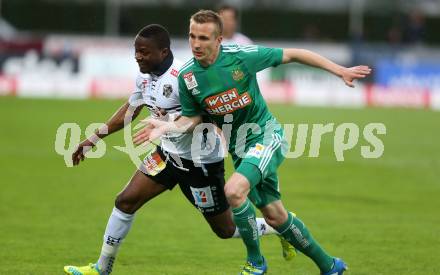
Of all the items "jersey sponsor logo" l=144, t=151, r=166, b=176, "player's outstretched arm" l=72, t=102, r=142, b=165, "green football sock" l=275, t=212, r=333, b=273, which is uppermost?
"player's outstretched arm" l=72, t=102, r=142, b=165

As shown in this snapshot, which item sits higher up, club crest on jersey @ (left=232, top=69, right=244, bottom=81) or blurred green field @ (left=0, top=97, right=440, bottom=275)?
club crest on jersey @ (left=232, top=69, right=244, bottom=81)

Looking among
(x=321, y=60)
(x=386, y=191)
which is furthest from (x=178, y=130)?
(x=386, y=191)

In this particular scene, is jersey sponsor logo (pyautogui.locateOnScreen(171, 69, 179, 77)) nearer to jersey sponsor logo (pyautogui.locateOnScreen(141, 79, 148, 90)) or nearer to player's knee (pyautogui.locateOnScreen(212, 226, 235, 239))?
jersey sponsor logo (pyautogui.locateOnScreen(141, 79, 148, 90))

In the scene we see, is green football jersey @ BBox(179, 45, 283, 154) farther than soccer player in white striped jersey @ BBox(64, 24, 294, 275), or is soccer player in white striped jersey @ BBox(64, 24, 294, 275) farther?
soccer player in white striped jersey @ BBox(64, 24, 294, 275)

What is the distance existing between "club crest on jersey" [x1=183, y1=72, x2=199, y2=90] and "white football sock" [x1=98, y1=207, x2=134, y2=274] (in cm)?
147

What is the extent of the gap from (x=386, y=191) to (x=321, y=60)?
26.9ft

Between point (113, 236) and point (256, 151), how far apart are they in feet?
5.51

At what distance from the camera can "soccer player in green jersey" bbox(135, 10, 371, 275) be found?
27.7 ft

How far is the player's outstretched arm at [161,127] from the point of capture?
8.37m

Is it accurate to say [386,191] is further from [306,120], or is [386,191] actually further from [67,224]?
[306,120]

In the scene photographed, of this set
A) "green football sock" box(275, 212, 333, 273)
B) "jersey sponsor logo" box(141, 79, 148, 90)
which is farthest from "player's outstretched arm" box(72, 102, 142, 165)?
"green football sock" box(275, 212, 333, 273)

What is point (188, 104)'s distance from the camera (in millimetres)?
8727

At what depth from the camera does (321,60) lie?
8.55 metres

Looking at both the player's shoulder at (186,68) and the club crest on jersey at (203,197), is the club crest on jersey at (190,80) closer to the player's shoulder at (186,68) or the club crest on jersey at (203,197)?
the player's shoulder at (186,68)
